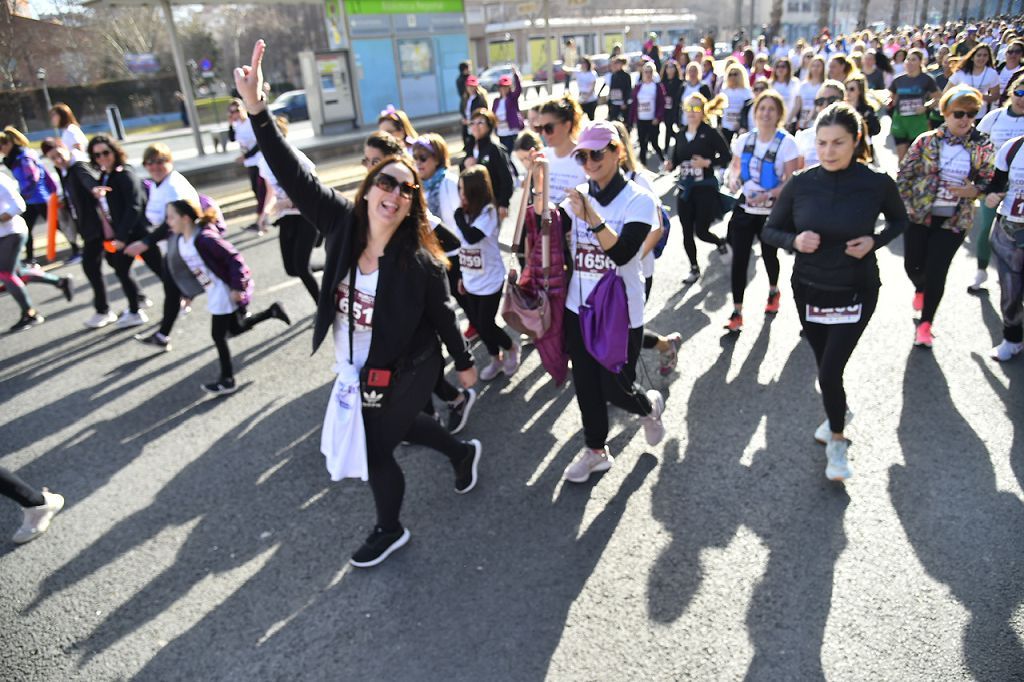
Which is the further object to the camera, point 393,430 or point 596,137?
point 596,137

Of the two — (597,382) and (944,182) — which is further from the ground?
(944,182)

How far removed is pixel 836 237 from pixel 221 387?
4419mm

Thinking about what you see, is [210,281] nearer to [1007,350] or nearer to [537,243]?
[537,243]

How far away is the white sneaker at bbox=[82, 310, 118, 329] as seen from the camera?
23.2 feet

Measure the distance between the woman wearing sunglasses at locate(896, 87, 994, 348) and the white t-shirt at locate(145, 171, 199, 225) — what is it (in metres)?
5.36

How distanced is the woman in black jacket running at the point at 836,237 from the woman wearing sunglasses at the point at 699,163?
111 inches

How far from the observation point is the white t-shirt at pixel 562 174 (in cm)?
488

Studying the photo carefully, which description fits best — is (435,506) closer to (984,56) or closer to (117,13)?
(984,56)

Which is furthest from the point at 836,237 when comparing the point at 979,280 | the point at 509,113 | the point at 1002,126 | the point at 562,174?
the point at 509,113

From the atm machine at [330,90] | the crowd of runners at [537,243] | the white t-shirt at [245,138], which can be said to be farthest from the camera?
the atm machine at [330,90]

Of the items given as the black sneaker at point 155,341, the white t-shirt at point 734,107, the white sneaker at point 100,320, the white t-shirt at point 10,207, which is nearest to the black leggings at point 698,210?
the white t-shirt at point 734,107

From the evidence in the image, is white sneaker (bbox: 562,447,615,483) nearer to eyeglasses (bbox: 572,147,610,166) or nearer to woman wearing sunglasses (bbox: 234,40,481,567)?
woman wearing sunglasses (bbox: 234,40,481,567)

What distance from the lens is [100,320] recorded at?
7117mm

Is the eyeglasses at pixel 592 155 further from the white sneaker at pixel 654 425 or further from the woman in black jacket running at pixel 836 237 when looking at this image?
the white sneaker at pixel 654 425
